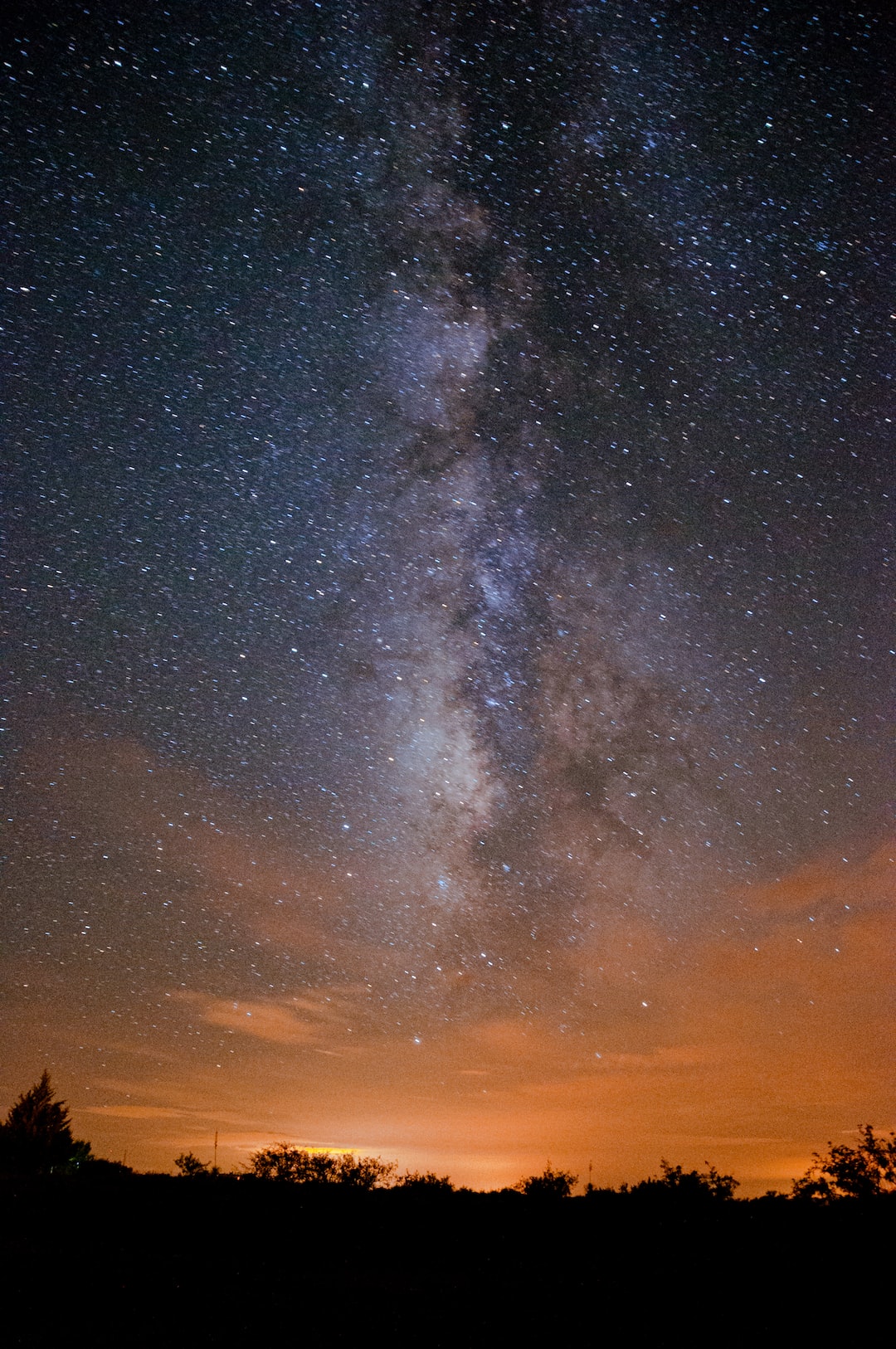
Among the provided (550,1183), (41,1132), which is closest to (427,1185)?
(550,1183)

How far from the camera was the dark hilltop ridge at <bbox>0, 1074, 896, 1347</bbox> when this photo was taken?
10.4 metres

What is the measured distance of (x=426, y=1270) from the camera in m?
14.1

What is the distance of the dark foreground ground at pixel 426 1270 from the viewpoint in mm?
10320

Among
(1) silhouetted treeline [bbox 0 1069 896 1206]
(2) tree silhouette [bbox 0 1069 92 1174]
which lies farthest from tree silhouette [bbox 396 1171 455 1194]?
(2) tree silhouette [bbox 0 1069 92 1174]

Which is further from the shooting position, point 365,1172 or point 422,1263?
point 365,1172

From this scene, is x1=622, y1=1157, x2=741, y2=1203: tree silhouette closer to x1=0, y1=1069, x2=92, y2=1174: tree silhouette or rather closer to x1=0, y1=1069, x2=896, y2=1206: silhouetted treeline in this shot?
x1=0, y1=1069, x2=896, y2=1206: silhouetted treeline

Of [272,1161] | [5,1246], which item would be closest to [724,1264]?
[5,1246]

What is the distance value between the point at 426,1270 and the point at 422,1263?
0.79m

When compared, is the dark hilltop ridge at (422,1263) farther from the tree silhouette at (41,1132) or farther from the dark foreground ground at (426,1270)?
the tree silhouette at (41,1132)

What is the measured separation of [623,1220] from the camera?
16.9 metres

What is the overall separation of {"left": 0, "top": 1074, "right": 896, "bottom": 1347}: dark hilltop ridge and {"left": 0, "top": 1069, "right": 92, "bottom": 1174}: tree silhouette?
→ 61.0 feet

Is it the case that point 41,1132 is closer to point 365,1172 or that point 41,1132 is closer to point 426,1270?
point 365,1172

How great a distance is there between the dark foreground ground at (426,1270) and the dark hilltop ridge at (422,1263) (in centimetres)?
4

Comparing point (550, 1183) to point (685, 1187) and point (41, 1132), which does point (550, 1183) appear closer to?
point (685, 1187)
